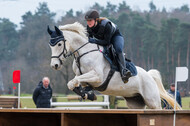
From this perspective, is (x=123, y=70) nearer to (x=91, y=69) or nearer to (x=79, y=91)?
(x=91, y=69)

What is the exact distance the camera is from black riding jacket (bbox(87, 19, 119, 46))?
5406 millimetres

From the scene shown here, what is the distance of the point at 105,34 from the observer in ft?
17.9

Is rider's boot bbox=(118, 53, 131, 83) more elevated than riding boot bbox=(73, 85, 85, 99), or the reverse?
rider's boot bbox=(118, 53, 131, 83)

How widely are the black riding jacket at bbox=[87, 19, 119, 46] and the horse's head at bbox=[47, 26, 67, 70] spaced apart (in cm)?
47

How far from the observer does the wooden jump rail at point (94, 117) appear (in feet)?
12.9

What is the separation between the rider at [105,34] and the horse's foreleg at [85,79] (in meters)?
0.43

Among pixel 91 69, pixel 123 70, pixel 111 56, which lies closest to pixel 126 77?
pixel 123 70

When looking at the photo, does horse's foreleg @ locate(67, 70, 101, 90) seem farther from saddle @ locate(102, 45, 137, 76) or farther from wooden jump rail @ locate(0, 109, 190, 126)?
wooden jump rail @ locate(0, 109, 190, 126)

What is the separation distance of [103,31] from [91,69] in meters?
0.60

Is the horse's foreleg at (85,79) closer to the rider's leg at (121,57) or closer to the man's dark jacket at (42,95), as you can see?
the rider's leg at (121,57)

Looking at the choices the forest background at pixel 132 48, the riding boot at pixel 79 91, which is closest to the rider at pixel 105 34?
the riding boot at pixel 79 91

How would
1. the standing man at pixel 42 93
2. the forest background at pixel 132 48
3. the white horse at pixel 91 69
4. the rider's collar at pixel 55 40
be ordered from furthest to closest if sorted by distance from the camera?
1. the forest background at pixel 132 48
2. the standing man at pixel 42 93
3. the rider's collar at pixel 55 40
4. the white horse at pixel 91 69

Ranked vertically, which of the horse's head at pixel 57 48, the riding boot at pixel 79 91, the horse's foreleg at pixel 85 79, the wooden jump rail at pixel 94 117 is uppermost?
the horse's head at pixel 57 48

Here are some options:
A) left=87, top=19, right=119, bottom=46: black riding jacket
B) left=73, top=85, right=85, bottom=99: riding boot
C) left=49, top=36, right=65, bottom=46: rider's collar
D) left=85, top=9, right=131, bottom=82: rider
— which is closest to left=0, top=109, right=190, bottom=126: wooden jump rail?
left=73, top=85, right=85, bottom=99: riding boot
